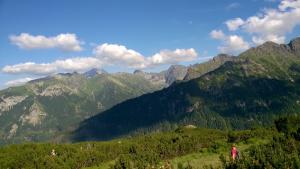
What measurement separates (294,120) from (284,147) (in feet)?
324

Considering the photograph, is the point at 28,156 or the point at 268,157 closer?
the point at 268,157

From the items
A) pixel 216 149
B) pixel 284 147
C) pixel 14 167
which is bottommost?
pixel 14 167

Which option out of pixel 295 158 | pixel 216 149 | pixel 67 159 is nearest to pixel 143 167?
pixel 295 158

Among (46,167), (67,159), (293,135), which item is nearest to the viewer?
(293,135)

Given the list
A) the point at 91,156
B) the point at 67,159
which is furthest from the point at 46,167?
the point at 91,156

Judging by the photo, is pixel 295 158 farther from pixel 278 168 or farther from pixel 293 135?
pixel 293 135

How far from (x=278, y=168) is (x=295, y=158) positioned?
1599 mm

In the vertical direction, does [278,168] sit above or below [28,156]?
above

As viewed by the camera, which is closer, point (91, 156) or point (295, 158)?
point (295, 158)

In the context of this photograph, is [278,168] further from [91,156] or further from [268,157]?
[91,156]

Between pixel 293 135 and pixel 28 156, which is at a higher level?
pixel 293 135

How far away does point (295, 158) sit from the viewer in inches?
1214

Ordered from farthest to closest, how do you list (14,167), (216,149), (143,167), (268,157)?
(14,167), (216,149), (143,167), (268,157)

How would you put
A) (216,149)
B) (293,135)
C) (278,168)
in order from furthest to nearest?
(216,149)
(293,135)
(278,168)
